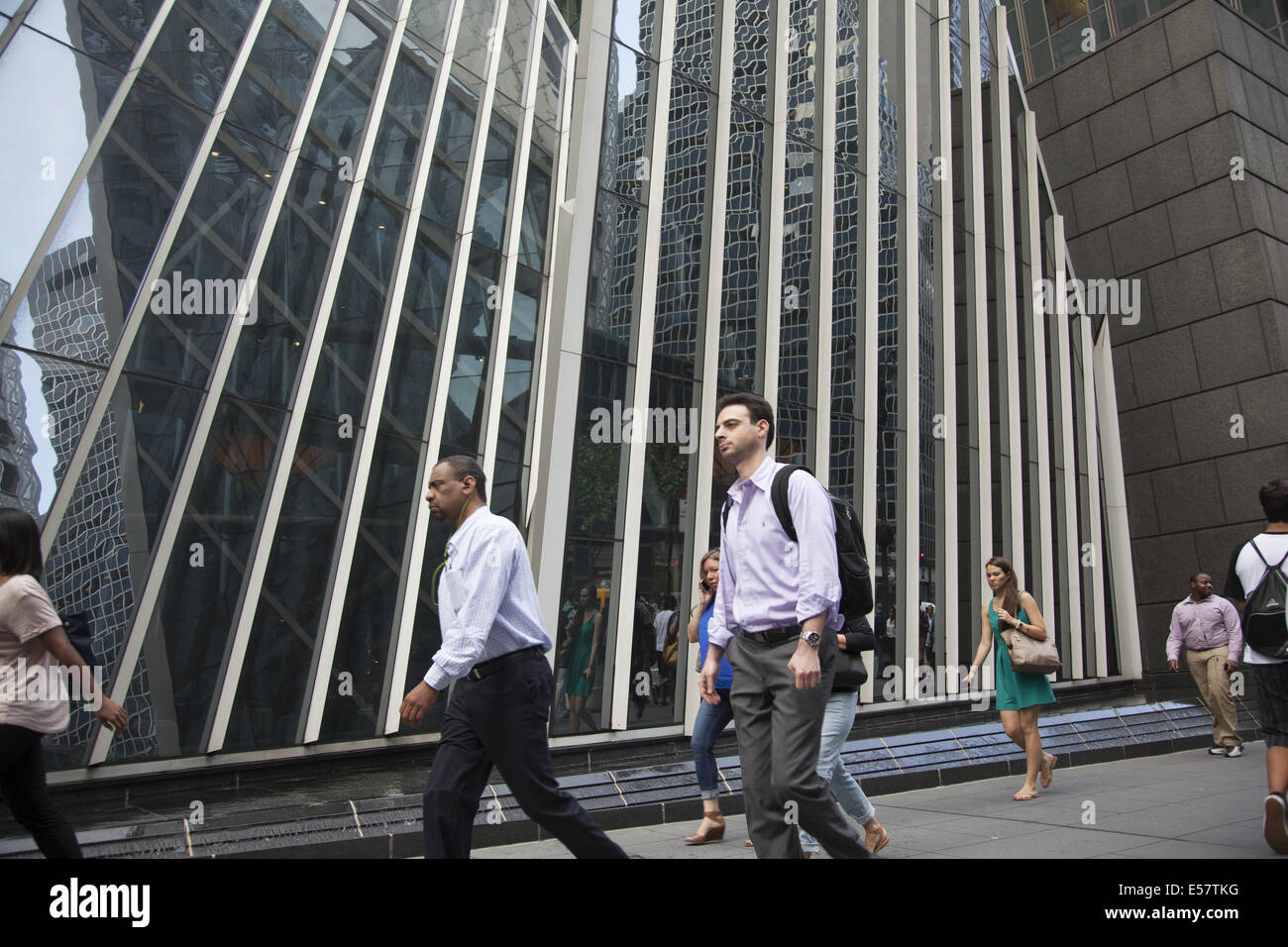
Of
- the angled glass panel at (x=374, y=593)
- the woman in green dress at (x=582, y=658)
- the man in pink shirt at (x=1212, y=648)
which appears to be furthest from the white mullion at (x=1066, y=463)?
the angled glass panel at (x=374, y=593)

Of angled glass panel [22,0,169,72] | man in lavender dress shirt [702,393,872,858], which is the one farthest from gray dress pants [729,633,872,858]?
angled glass panel [22,0,169,72]

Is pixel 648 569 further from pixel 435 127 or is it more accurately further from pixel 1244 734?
pixel 1244 734

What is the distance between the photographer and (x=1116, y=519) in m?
18.8

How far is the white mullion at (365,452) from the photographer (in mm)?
10547

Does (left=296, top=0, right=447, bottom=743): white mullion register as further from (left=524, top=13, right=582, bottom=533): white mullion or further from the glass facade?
(left=524, top=13, right=582, bottom=533): white mullion

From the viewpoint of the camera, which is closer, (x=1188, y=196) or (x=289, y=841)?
(x=289, y=841)

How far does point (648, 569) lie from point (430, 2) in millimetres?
8331

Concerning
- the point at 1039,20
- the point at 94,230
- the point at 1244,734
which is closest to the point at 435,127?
the point at 94,230

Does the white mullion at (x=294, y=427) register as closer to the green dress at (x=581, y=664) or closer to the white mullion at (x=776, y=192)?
the green dress at (x=581, y=664)

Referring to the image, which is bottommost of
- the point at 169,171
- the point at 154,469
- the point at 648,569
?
the point at 648,569

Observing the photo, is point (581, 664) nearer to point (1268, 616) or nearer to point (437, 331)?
point (437, 331)

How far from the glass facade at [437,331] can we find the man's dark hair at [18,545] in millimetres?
4428

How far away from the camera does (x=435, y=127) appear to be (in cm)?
1314

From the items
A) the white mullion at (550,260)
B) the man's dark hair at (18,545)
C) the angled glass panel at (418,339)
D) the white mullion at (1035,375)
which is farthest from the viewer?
the white mullion at (1035,375)
